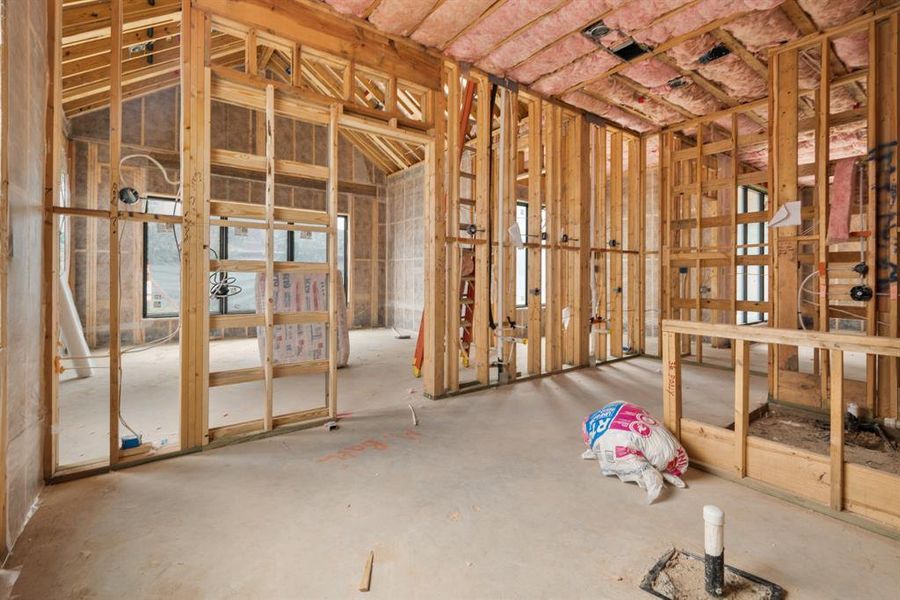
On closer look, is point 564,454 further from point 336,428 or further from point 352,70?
point 352,70

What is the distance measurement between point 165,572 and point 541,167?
16.8 feet

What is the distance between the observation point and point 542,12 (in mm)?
3738

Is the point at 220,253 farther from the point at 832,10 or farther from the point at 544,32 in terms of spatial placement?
the point at 832,10

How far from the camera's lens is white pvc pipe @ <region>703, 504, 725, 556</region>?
1532mm

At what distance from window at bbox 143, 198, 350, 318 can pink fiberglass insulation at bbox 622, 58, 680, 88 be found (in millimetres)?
5225

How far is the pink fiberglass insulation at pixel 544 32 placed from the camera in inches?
144

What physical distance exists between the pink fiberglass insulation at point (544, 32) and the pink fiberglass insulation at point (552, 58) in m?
0.08

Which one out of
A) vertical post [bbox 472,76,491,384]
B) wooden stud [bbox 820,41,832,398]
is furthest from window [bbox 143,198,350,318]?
wooden stud [bbox 820,41,832,398]

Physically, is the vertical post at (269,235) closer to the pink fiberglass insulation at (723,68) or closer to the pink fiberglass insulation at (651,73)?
the pink fiberglass insulation at (651,73)

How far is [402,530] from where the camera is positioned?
2057 mm

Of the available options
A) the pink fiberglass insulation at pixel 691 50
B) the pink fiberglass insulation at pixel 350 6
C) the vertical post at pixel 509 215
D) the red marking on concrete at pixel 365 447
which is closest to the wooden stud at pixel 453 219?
the vertical post at pixel 509 215

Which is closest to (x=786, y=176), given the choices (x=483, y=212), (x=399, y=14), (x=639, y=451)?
(x=483, y=212)

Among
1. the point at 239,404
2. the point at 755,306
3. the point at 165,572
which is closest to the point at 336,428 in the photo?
the point at 239,404

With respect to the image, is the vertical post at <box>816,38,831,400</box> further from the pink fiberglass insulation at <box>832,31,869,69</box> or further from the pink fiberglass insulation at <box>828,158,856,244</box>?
the pink fiberglass insulation at <box>832,31,869,69</box>
